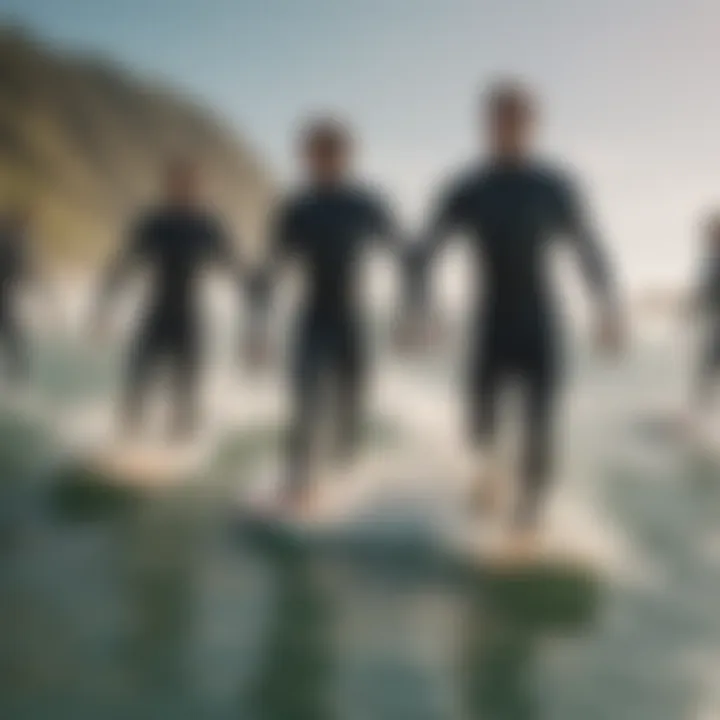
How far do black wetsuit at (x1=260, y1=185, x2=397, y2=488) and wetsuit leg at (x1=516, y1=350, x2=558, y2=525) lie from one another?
0.21 meters

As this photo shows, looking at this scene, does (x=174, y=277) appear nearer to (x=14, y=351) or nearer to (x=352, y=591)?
(x=14, y=351)

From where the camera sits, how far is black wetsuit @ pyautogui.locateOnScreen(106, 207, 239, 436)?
A: 5.23 feet

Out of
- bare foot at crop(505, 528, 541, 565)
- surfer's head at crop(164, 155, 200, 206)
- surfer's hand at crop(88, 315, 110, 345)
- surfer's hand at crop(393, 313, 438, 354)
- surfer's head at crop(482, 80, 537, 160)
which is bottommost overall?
bare foot at crop(505, 528, 541, 565)

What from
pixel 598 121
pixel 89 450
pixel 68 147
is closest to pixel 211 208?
pixel 68 147

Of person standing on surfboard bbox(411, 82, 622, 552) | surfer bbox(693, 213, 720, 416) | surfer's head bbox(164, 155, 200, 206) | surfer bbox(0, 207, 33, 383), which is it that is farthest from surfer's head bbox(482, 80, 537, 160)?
surfer bbox(0, 207, 33, 383)

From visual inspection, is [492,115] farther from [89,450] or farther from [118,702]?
[118,702]

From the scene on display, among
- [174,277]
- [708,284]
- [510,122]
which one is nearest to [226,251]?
[174,277]

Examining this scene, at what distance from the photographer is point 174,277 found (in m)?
1.62

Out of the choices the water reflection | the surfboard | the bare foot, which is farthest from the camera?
the surfboard

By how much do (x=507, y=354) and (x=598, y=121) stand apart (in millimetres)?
329

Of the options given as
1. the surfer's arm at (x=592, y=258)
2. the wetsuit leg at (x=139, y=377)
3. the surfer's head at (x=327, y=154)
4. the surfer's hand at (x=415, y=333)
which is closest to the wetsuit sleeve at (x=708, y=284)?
the surfer's arm at (x=592, y=258)

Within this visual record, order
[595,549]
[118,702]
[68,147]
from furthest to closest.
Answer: [68,147], [595,549], [118,702]

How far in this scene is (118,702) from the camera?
135cm

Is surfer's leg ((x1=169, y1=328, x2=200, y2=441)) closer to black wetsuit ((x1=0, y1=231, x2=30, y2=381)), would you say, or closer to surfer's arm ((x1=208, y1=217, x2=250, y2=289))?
surfer's arm ((x1=208, y1=217, x2=250, y2=289))
